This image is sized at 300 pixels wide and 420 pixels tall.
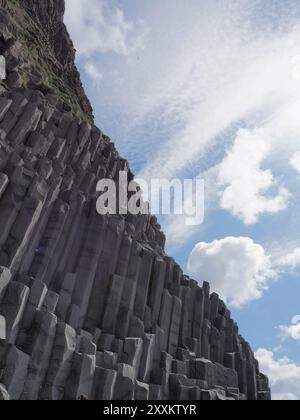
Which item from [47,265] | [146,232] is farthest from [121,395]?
[146,232]

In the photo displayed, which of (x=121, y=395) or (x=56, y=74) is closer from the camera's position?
(x=121, y=395)

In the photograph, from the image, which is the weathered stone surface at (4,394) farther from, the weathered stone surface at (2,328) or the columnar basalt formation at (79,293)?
the weathered stone surface at (2,328)

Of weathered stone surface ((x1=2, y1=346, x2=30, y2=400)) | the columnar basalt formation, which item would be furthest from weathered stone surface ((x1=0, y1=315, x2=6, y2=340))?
weathered stone surface ((x1=2, y1=346, x2=30, y2=400))

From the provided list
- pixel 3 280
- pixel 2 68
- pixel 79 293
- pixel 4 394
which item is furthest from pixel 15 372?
pixel 2 68

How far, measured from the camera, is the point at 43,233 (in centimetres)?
1803

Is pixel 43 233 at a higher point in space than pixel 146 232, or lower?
lower

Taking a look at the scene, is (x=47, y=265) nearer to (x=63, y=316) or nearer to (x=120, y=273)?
(x=63, y=316)

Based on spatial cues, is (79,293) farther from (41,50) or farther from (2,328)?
(41,50)

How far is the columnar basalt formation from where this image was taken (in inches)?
548

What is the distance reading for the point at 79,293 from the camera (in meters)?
17.9

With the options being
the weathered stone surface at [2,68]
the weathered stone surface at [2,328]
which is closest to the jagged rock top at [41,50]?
the weathered stone surface at [2,68]

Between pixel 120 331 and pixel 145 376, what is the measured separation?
1.92 metres

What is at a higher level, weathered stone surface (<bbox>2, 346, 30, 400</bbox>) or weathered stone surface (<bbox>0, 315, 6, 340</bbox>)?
weathered stone surface (<bbox>0, 315, 6, 340</bbox>)

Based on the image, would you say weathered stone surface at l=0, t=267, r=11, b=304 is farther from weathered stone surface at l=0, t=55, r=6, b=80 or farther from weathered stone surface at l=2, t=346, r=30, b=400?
weathered stone surface at l=0, t=55, r=6, b=80
